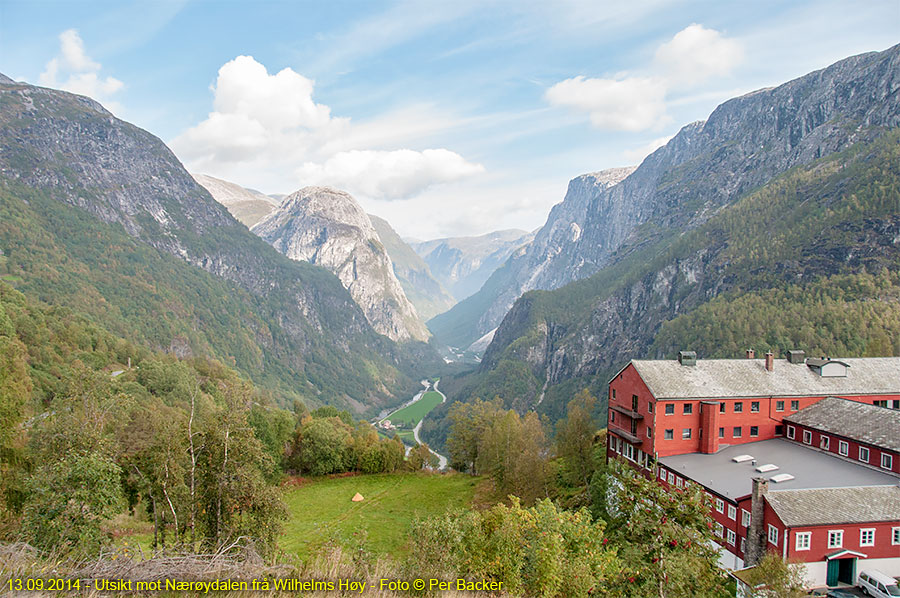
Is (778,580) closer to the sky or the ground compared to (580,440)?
closer to the sky

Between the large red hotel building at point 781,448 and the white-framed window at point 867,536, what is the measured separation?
0.19ft

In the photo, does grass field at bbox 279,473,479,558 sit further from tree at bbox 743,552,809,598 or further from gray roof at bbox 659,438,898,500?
tree at bbox 743,552,809,598

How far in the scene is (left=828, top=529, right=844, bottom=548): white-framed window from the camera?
27438mm

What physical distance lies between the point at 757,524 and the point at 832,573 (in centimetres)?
418

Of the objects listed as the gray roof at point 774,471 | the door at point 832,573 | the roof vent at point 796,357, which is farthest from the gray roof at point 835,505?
the roof vent at point 796,357

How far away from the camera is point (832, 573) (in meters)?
27.5

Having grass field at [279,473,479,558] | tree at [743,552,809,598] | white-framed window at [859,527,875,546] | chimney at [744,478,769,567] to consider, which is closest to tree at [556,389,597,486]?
grass field at [279,473,479,558]

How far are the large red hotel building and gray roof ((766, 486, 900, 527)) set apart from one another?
6 centimetres

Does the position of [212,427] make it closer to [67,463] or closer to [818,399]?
[67,463]

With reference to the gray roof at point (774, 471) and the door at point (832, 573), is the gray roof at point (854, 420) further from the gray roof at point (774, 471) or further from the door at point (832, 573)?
the door at point (832, 573)

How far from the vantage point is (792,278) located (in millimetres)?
149375

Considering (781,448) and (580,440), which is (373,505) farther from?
(781,448)

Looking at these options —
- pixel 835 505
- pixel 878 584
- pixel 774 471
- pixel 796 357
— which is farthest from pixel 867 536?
pixel 796 357

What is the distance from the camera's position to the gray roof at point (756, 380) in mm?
43375
